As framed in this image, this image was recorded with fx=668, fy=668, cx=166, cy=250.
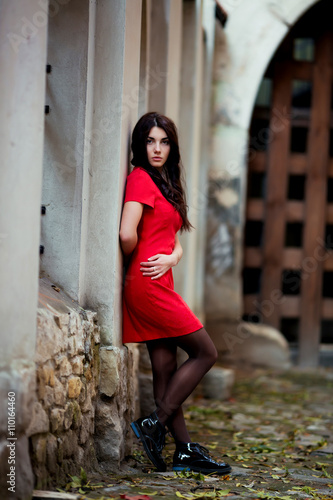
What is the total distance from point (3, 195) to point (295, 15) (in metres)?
4.69

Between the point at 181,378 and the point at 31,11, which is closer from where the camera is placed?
the point at 31,11

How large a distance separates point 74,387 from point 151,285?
564 millimetres

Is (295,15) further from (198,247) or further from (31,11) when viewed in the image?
(31,11)

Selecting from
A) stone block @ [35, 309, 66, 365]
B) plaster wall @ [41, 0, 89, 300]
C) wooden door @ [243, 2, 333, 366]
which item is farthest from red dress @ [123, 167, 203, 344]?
wooden door @ [243, 2, 333, 366]

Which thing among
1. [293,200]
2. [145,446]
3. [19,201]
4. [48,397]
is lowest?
[145,446]

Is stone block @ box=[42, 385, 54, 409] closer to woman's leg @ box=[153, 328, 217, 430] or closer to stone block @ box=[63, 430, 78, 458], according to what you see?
stone block @ box=[63, 430, 78, 458]

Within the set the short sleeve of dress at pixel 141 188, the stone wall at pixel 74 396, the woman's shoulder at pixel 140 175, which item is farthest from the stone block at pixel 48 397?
the woman's shoulder at pixel 140 175

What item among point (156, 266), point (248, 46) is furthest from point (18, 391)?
point (248, 46)

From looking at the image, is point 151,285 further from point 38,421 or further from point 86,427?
point 38,421

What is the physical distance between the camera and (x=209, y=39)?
19.1ft

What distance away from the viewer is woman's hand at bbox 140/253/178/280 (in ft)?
9.68

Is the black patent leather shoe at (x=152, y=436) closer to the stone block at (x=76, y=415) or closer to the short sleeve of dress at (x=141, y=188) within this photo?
the stone block at (x=76, y=415)

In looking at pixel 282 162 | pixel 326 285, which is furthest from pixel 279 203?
pixel 326 285

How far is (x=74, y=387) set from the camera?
2.69 metres
